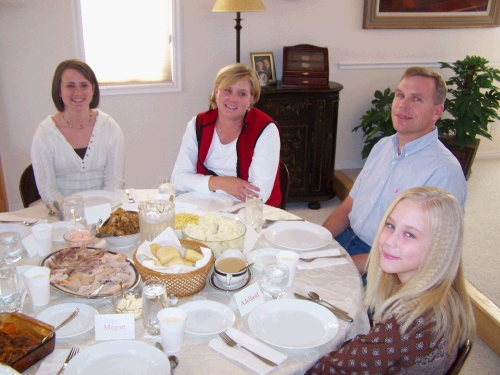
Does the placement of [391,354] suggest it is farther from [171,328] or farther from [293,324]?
[171,328]

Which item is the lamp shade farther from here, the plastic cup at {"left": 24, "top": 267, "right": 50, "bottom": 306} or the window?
the plastic cup at {"left": 24, "top": 267, "right": 50, "bottom": 306}

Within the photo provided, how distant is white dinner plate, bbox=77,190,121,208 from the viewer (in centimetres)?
204

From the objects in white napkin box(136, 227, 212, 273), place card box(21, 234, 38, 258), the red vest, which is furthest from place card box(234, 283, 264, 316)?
the red vest

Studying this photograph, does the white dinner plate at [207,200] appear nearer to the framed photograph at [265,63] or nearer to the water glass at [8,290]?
the water glass at [8,290]

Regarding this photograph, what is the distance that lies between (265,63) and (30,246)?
98.4 inches

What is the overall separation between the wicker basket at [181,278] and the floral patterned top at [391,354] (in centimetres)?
41

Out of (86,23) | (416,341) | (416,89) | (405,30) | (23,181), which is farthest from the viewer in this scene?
(405,30)

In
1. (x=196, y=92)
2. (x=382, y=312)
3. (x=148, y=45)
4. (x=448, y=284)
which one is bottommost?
(x=382, y=312)

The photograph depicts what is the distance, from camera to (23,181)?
2387 millimetres

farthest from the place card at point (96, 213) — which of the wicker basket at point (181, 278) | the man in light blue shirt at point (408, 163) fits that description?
the man in light blue shirt at point (408, 163)

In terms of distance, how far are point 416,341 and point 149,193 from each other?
54.0 inches

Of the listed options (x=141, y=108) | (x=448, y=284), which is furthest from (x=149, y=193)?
(x=141, y=108)

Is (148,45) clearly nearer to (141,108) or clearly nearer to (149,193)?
(141,108)

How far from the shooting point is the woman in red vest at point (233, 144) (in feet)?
7.75
